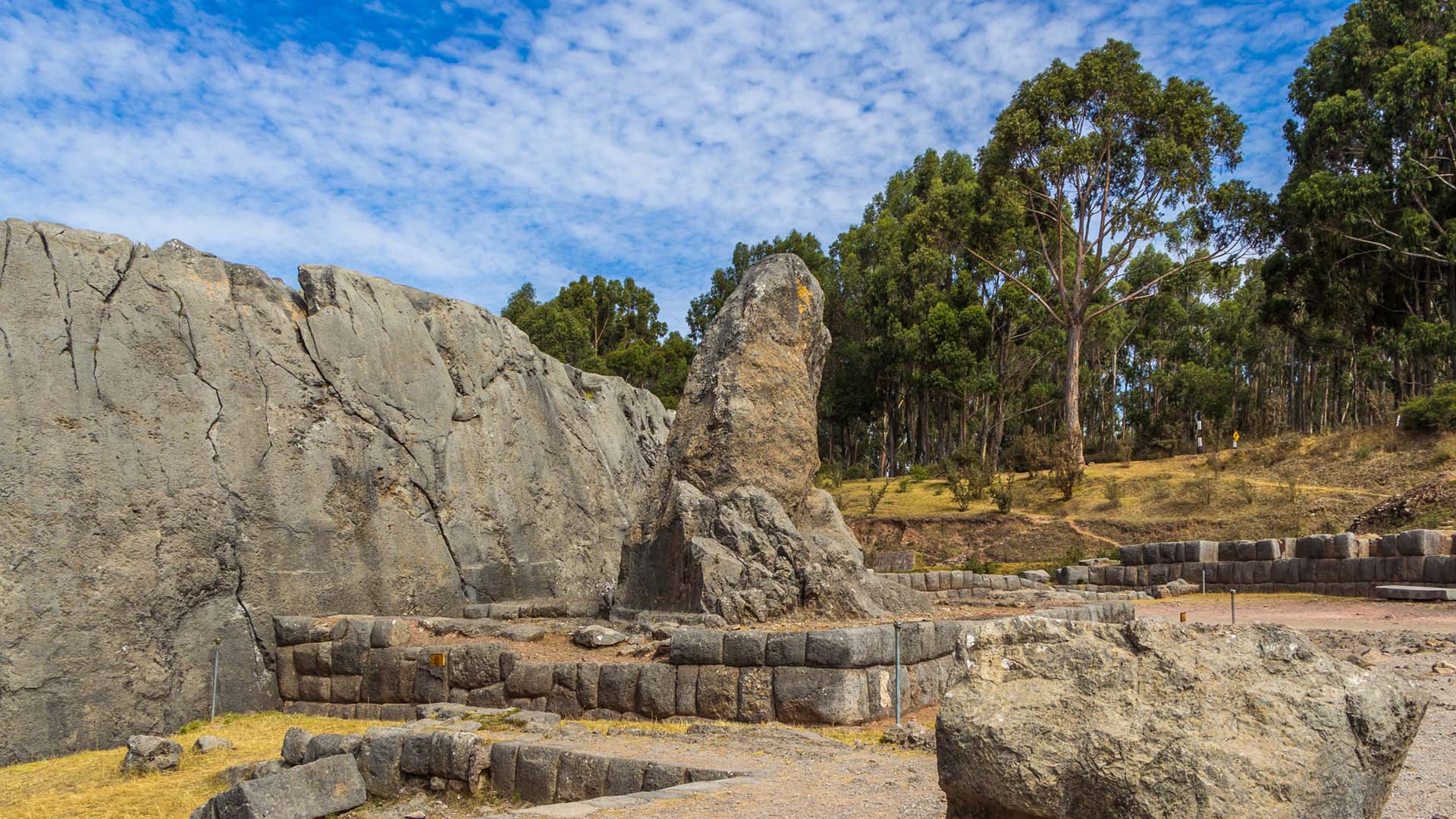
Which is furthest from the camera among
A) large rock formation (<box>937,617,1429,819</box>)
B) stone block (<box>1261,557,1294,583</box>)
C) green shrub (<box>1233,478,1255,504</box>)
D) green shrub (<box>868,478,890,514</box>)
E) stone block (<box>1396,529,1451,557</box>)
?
green shrub (<box>868,478,890,514</box>)

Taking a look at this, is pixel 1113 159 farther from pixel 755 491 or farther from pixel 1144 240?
pixel 755 491

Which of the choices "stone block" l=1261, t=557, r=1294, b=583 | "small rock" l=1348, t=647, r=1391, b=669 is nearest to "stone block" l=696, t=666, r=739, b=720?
"small rock" l=1348, t=647, r=1391, b=669

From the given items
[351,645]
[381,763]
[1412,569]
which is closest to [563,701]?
[381,763]

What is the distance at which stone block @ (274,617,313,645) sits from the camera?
12250 millimetres

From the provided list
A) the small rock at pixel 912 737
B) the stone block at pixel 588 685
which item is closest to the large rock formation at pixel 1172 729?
the small rock at pixel 912 737

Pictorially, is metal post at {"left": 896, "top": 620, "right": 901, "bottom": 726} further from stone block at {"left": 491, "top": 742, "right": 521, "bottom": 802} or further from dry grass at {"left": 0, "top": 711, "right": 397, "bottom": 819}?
dry grass at {"left": 0, "top": 711, "right": 397, "bottom": 819}

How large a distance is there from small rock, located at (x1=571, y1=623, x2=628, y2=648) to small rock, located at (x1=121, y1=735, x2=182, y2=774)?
403cm

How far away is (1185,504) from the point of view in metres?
28.8

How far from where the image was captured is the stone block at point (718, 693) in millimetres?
9352

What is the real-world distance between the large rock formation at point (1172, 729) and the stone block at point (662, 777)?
10.7ft

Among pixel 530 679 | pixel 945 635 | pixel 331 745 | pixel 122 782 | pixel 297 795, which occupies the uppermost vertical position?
pixel 945 635

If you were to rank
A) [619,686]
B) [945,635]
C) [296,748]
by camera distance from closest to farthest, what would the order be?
[296,748]
[619,686]
[945,635]

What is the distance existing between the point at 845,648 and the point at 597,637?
3362 millimetres

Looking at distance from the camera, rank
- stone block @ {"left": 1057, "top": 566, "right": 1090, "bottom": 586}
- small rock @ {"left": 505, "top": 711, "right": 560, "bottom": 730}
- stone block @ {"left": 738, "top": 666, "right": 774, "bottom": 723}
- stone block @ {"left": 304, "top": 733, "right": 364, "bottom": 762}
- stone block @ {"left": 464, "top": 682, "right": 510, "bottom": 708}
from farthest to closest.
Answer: stone block @ {"left": 1057, "top": 566, "right": 1090, "bottom": 586} → stone block @ {"left": 464, "top": 682, "right": 510, "bottom": 708} → stone block @ {"left": 738, "top": 666, "right": 774, "bottom": 723} → small rock @ {"left": 505, "top": 711, "right": 560, "bottom": 730} → stone block @ {"left": 304, "top": 733, "right": 364, "bottom": 762}
